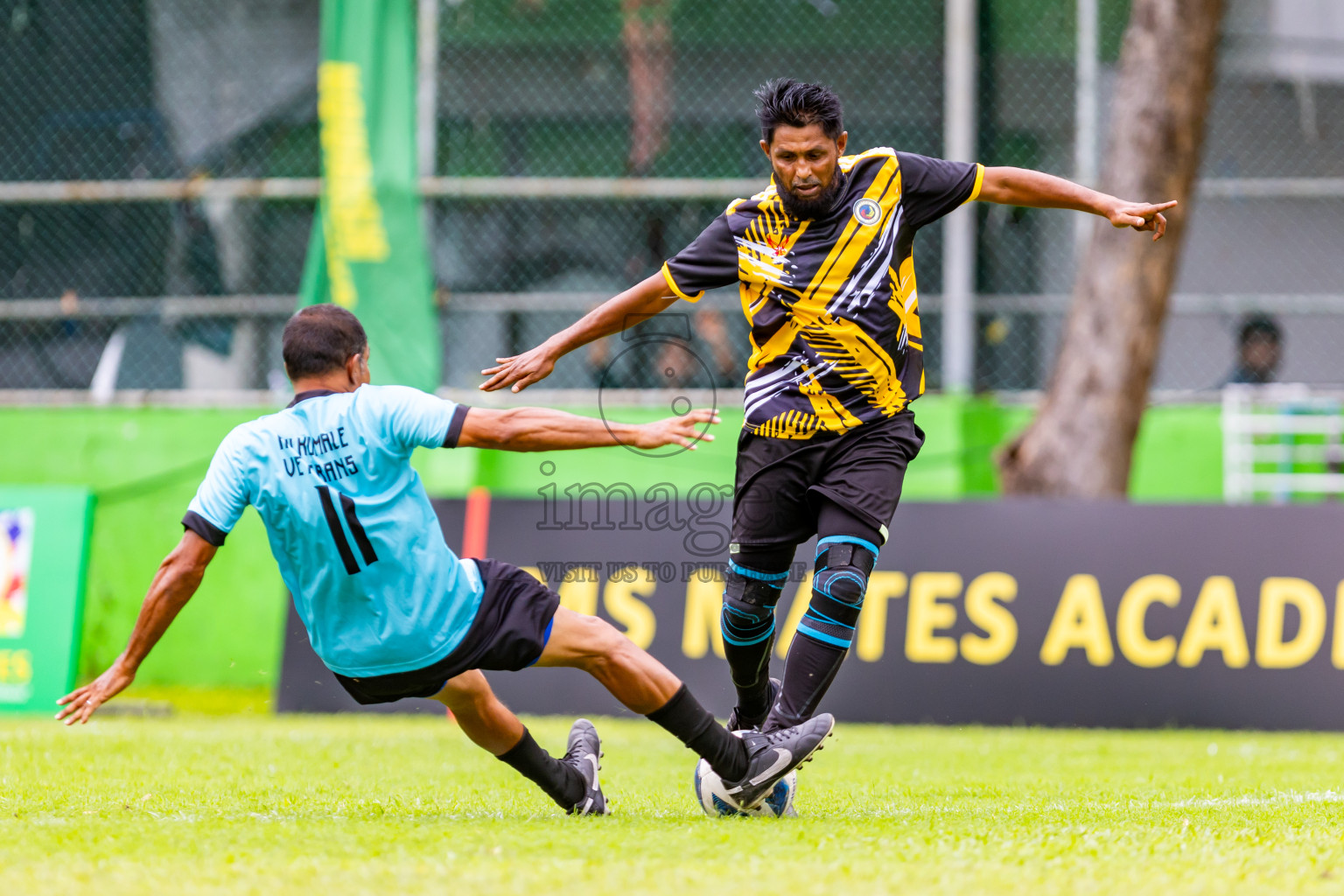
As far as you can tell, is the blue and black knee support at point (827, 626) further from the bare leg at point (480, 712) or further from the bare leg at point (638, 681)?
the bare leg at point (480, 712)

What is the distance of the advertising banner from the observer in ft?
29.6

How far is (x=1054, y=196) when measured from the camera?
532cm

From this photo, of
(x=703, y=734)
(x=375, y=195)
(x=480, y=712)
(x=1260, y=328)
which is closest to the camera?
(x=703, y=734)

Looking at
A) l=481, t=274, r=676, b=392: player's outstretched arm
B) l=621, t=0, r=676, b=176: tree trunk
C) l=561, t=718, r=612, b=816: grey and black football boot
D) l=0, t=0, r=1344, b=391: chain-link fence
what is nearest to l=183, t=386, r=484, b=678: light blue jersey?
l=481, t=274, r=676, b=392: player's outstretched arm

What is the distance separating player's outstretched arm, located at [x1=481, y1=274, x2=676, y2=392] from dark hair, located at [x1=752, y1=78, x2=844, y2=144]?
2.24 feet

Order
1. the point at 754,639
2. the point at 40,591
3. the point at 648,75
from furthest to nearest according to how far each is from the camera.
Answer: the point at 648,75 → the point at 40,591 → the point at 754,639

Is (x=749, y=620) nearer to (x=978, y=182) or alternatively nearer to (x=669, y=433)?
(x=669, y=433)

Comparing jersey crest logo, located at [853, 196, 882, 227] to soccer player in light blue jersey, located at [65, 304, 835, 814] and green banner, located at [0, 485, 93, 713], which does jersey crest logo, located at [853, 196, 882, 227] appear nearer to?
soccer player in light blue jersey, located at [65, 304, 835, 814]

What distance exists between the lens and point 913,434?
17.5ft

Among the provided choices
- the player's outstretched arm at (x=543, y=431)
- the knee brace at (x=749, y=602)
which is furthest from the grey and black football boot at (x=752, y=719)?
the player's outstretched arm at (x=543, y=431)

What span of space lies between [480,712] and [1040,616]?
17.6 feet

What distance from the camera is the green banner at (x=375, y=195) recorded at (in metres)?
11.8


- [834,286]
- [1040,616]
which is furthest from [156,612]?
[1040,616]

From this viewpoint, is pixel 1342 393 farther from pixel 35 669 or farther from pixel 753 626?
pixel 35 669
